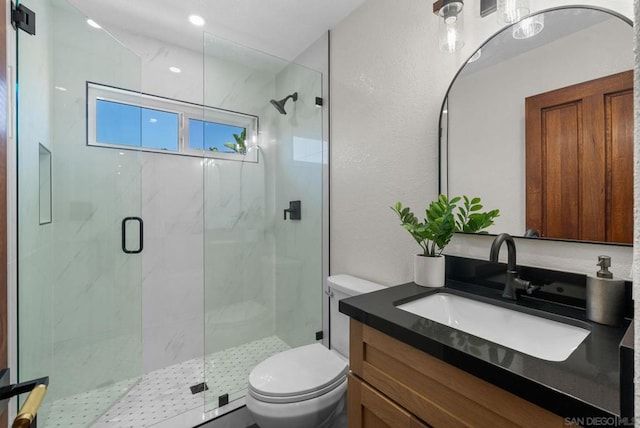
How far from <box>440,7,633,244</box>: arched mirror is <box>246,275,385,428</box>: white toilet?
0.81m

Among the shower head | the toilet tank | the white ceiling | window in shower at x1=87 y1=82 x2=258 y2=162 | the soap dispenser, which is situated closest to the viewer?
the soap dispenser

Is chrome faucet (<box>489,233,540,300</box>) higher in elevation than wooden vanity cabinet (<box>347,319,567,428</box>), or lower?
higher

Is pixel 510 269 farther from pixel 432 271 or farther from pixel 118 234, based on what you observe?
pixel 118 234

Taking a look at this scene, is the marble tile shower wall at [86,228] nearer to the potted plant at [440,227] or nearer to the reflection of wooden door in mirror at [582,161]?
the potted plant at [440,227]

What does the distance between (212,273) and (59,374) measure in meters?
0.96

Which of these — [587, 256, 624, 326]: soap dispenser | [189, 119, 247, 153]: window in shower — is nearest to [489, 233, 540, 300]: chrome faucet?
[587, 256, 624, 326]: soap dispenser

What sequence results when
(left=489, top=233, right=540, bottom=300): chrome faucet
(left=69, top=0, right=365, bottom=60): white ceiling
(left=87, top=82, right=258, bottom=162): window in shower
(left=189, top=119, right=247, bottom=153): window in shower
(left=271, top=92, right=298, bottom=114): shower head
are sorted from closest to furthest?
(left=489, top=233, right=540, bottom=300): chrome faucet, (left=69, top=0, right=365, bottom=60): white ceiling, (left=87, top=82, right=258, bottom=162): window in shower, (left=189, top=119, right=247, bottom=153): window in shower, (left=271, top=92, right=298, bottom=114): shower head

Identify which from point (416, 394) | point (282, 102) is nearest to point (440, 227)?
point (416, 394)

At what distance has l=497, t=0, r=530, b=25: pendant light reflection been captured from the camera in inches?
42.9

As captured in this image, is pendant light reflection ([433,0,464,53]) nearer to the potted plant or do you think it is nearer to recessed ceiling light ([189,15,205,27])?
the potted plant

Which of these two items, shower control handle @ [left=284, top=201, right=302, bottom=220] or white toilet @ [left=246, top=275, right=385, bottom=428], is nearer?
white toilet @ [left=246, top=275, right=385, bottom=428]

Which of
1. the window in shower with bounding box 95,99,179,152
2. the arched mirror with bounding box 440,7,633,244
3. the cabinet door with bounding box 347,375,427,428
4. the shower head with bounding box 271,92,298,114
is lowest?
the cabinet door with bounding box 347,375,427,428

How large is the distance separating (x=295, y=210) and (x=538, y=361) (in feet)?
6.02

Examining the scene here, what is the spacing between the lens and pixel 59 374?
1642mm
